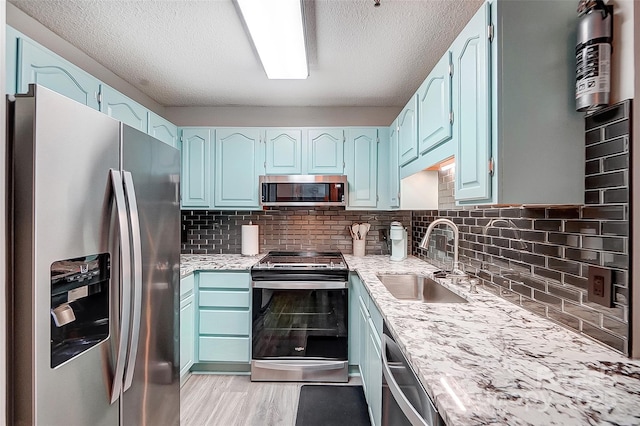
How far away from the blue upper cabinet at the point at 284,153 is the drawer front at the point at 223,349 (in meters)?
1.45

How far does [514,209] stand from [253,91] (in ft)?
7.30

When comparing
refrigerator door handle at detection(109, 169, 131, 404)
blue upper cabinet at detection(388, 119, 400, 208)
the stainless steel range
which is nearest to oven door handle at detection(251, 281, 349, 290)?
the stainless steel range

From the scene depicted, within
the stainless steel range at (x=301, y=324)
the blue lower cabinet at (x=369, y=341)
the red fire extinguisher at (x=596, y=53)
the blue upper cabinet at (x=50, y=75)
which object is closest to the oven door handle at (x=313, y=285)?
the stainless steel range at (x=301, y=324)

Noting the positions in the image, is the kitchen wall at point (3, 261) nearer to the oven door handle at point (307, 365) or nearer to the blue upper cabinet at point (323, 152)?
the oven door handle at point (307, 365)

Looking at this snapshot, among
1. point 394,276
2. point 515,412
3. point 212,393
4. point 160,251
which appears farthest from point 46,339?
point 394,276

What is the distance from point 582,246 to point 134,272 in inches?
61.6

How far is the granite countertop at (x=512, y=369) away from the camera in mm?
668

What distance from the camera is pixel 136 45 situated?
2025 mm

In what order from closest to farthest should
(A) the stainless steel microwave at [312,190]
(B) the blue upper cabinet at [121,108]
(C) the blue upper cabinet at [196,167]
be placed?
(B) the blue upper cabinet at [121,108]
(A) the stainless steel microwave at [312,190]
(C) the blue upper cabinet at [196,167]

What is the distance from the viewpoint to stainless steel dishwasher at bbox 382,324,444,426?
0.83m

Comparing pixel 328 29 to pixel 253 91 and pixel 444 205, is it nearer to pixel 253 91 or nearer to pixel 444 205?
pixel 253 91

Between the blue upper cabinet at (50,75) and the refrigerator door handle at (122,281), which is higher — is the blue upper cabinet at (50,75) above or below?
above

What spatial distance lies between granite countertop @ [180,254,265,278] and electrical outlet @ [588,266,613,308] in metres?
2.08

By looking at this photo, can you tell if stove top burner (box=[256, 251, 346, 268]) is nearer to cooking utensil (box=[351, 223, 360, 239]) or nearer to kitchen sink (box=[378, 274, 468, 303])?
cooking utensil (box=[351, 223, 360, 239])
